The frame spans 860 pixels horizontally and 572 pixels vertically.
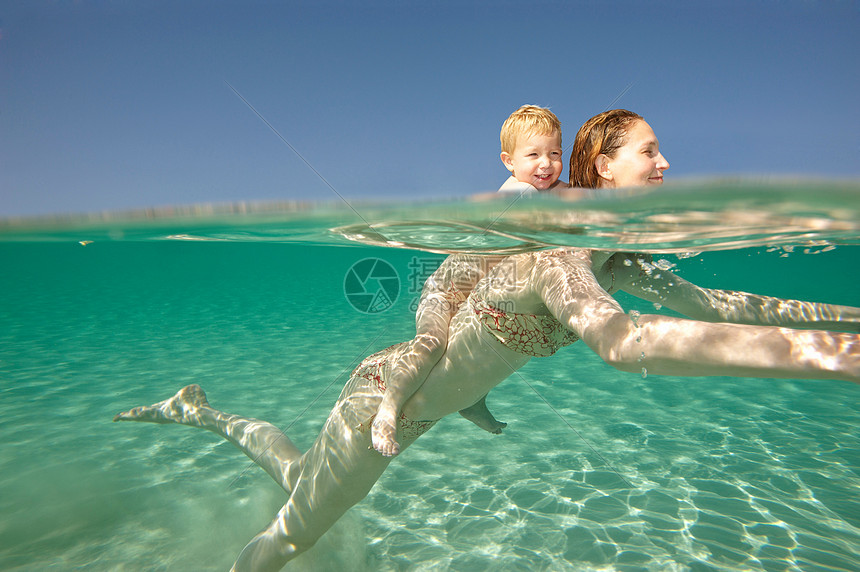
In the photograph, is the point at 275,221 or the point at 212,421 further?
the point at 275,221

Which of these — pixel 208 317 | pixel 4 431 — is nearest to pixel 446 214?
pixel 4 431

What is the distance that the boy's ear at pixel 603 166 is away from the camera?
336 cm

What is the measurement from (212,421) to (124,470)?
2.21 meters

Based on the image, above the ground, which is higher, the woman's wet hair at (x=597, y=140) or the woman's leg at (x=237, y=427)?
the woman's wet hair at (x=597, y=140)

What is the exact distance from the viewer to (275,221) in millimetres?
8109

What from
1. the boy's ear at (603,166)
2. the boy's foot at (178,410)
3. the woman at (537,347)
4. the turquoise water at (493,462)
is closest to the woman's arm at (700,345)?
the woman at (537,347)

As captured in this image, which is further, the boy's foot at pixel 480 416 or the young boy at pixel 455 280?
the boy's foot at pixel 480 416

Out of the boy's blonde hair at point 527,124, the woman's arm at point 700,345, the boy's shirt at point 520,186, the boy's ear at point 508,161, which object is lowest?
the woman's arm at point 700,345

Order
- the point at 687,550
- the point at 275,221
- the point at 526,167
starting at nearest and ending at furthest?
the point at 526,167 → the point at 687,550 → the point at 275,221

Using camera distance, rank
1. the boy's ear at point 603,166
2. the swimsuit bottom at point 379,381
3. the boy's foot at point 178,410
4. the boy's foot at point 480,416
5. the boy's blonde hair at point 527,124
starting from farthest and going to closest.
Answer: the boy's foot at point 178,410
the boy's foot at point 480,416
the boy's blonde hair at point 527,124
the swimsuit bottom at point 379,381
the boy's ear at point 603,166

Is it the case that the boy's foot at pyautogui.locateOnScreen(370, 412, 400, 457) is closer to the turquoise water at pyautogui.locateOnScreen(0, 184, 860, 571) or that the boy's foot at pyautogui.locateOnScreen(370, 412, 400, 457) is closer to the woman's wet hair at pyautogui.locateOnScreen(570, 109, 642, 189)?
the turquoise water at pyautogui.locateOnScreen(0, 184, 860, 571)

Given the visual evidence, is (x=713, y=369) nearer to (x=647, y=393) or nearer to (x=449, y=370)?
(x=449, y=370)

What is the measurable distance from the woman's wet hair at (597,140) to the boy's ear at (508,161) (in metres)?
0.74

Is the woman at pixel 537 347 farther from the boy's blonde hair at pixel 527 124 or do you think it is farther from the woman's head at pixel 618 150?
the boy's blonde hair at pixel 527 124
